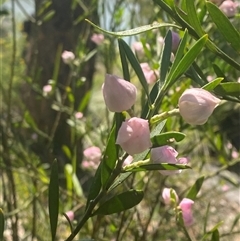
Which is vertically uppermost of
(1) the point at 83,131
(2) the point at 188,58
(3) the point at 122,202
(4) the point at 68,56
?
(2) the point at 188,58

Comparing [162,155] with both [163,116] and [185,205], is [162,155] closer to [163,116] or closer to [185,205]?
[163,116]

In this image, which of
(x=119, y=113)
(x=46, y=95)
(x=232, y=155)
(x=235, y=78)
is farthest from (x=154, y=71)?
(x=46, y=95)

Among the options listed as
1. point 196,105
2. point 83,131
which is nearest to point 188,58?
point 196,105

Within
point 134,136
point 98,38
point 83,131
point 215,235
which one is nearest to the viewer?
point 134,136

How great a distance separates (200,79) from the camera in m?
0.45

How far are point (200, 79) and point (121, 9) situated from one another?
1.95 ft

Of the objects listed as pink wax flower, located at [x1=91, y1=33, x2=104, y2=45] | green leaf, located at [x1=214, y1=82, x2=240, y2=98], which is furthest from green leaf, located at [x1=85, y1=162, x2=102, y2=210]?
pink wax flower, located at [x1=91, y1=33, x2=104, y2=45]

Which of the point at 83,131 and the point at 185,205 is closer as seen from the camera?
the point at 185,205

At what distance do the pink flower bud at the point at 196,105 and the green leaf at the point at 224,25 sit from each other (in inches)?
3.5

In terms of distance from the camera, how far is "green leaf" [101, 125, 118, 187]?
37cm

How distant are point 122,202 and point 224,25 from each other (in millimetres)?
160

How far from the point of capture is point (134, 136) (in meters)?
0.33

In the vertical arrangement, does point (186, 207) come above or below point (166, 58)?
below

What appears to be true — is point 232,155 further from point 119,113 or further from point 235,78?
point 119,113
